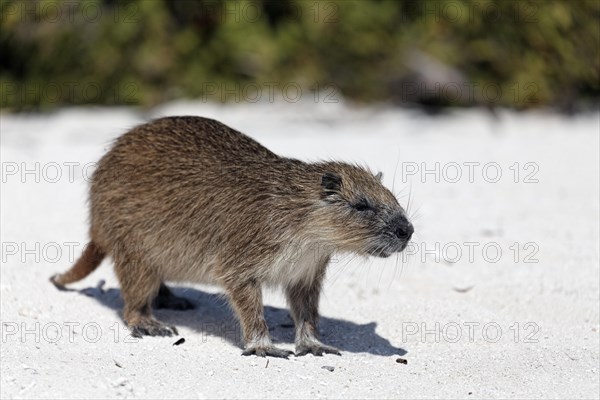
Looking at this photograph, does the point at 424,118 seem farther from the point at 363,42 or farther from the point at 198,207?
the point at 198,207

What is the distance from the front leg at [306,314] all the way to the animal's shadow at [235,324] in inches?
7.6

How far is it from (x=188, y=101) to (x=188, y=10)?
1248 millimetres

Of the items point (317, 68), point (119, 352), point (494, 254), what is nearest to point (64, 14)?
point (317, 68)

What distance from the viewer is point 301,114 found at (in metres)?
11.7

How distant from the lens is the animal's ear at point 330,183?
5.14m

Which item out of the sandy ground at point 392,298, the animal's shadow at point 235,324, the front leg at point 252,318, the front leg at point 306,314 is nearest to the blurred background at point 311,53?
the sandy ground at point 392,298

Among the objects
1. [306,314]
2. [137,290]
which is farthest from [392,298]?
[137,290]

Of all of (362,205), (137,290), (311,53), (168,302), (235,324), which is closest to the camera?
(362,205)

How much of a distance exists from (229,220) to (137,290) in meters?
0.68

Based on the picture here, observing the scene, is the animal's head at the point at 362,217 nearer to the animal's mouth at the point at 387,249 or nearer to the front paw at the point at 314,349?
the animal's mouth at the point at 387,249

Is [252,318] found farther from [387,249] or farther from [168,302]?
[168,302]

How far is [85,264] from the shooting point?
5.84 meters

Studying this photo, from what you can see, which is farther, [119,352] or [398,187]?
[398,187]

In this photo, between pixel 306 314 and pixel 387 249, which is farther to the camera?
pixel 306 314
